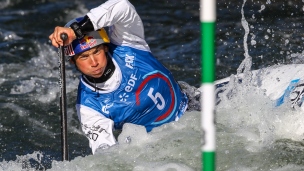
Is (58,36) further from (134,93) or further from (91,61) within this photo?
→ (134,93)

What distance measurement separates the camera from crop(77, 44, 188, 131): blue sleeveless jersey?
5008 mm

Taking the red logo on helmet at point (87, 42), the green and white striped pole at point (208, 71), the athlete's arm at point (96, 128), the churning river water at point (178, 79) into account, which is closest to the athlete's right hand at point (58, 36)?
the red logo on helmet at point (87, 42)

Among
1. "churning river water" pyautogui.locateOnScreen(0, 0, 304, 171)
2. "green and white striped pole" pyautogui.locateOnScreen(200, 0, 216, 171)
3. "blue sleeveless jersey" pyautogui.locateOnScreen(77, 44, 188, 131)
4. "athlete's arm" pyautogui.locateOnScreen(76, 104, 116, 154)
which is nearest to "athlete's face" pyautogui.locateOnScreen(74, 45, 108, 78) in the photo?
"blue sleeveless jersey" pyautogui.locateOnScreen(77, 44, 188, 131)

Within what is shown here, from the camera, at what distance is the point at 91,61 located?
4.74 m

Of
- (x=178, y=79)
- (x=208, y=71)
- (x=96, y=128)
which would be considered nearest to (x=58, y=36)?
(x=96, y=128)

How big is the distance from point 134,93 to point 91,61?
1.58ft

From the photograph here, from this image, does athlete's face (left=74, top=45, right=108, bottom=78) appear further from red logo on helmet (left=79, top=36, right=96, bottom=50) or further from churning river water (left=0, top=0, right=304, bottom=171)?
churning river water (left=0, top=0, right=304, bottom=171)

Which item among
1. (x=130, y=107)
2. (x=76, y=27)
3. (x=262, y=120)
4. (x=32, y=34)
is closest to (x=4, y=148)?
(x=130, y=107)

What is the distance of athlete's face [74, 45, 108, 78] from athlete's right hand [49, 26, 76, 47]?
0.77ft

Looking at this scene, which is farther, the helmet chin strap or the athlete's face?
the helmet chin strap

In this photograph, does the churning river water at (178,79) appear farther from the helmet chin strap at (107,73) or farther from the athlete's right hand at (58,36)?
the athlete's right hand at (58,36)

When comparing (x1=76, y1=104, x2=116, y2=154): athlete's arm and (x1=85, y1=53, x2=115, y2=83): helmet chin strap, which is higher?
(x1=85, y1=53, x2=115, y2=83): helmet chin strap

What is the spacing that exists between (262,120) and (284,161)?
1.65 ft

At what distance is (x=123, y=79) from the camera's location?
16.4 ft
